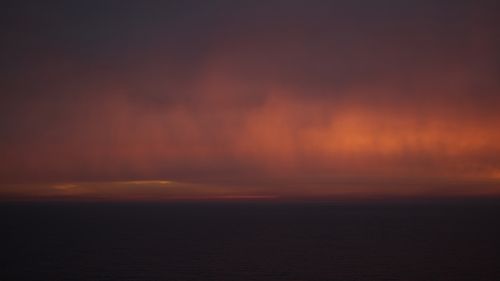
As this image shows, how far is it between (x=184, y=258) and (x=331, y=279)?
24571 millimetres

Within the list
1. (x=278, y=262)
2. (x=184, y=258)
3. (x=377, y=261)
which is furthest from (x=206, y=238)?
(x=377, y=261)

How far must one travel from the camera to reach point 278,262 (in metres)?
58.8

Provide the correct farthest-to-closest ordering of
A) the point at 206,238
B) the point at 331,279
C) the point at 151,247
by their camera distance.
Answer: the point at 206,238, the point at 151,247, the point at 331,279

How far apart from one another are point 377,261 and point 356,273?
8930mm

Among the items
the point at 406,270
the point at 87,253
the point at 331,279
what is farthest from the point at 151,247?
the point at 406,270

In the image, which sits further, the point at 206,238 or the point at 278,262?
the point at 206,238

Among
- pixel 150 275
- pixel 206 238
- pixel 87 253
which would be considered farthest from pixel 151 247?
pixel 150 275

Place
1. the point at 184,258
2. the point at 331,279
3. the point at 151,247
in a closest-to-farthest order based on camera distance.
A: the point at 331,279, the point at 184,258, the point at 151,247

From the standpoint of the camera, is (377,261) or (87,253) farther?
(87,253)

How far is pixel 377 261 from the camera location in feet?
195

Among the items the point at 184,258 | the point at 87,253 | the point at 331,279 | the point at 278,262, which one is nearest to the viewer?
the point at 331,279

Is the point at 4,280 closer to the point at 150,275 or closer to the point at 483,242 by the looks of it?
the point at 150,275

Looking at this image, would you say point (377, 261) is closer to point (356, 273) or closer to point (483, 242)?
point (356, 273)

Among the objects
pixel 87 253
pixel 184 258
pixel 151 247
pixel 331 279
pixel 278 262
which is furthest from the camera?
pixel 151 247
